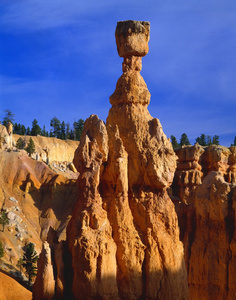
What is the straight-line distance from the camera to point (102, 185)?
15953 mm

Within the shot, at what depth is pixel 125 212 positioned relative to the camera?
613 inches

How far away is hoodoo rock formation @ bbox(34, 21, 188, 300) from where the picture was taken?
46.5ft

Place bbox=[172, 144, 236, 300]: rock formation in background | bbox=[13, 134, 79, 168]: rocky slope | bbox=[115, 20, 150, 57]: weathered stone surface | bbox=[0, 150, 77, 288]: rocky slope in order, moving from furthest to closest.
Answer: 1. bbox=[13, 134, 79, 168]: rocky slope
2. bbox=[0, 150, 77, 288]: rocky slope
3. bbox=[172, 144, 236, 300]: rock formation in background
4. bbox=[115, 20, 150, 57]: weathered stone surface

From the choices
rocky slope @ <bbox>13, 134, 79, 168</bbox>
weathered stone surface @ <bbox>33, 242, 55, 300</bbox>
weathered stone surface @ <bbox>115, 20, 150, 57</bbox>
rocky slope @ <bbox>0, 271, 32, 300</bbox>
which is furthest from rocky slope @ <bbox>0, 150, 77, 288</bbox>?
weathered stone surface @ <bbox>33, 242, 55, 300</bbox>

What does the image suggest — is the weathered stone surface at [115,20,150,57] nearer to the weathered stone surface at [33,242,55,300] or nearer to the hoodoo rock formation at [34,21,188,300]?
the hoodoo rock formation at [34,21,188,300]

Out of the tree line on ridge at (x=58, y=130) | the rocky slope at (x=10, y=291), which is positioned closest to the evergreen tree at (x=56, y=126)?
the tree line on ridge at (x=58, y=130)

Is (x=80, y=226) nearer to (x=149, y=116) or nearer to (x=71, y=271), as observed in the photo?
(x=71, y=271)

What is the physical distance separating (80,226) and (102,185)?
206 cm

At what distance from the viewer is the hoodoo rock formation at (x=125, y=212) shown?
14.2 m

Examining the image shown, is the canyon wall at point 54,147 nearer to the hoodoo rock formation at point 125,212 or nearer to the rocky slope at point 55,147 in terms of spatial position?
the rocky slope at point 55,147

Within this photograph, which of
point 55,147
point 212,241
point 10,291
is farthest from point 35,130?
point 212,241

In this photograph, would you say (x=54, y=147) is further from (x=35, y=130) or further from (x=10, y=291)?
(x=10, y=291)

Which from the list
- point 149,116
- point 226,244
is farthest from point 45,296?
point 226,244

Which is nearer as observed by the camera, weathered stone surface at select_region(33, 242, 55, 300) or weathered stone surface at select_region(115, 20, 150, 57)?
weathered stone surface at select_region(33, 242, 55, 300)
